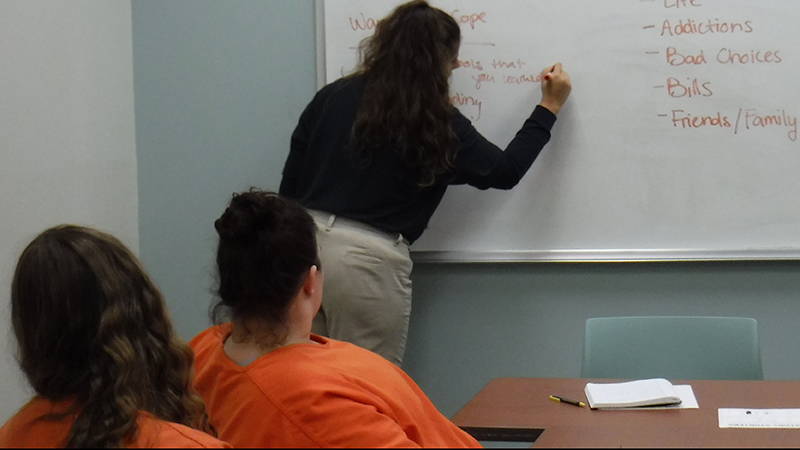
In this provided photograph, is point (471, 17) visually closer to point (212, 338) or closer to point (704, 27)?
point (704, 27)

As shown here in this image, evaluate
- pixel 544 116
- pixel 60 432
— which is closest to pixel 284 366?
pixel 60 432

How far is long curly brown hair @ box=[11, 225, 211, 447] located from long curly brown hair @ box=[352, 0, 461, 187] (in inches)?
48.8

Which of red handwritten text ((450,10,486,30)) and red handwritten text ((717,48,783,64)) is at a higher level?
red handwritten text ((450,10,486,30))

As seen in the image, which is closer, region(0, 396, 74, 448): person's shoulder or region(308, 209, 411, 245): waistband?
region(0, 396, 74, 448): person's shoulder

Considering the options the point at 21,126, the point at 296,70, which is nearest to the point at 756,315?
the point at 296,70

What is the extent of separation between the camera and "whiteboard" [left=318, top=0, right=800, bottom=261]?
8.23ft

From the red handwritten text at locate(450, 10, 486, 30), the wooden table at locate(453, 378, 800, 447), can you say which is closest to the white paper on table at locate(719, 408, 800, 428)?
the wooden table at locate(453, 378, 800, 447)

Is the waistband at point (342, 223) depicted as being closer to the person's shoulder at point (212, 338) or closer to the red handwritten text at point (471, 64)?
the red handwritten text at point (471, 64)

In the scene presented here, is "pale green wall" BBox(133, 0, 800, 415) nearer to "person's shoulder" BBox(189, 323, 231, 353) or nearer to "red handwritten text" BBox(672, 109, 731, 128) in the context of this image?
"red handwritten text" BBox(672, 109, 731, 128)

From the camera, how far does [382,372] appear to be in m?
1.34

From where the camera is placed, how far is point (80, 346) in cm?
107

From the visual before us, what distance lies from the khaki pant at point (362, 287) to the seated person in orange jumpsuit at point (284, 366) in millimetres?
842

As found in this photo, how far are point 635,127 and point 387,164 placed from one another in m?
0.82

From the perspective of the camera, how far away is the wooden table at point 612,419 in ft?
4.60
